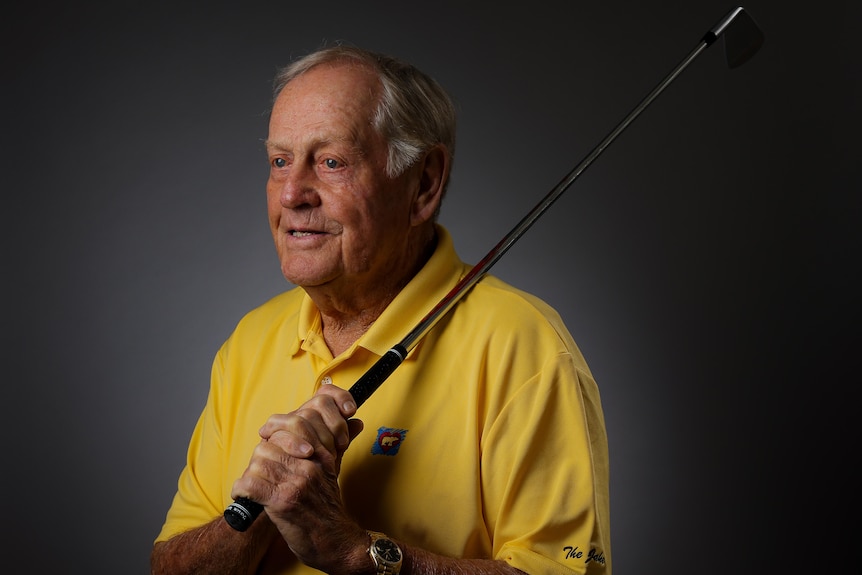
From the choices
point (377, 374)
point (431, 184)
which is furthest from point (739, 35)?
point (377, 374)

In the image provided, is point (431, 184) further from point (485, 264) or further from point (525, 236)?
point (525, 236)

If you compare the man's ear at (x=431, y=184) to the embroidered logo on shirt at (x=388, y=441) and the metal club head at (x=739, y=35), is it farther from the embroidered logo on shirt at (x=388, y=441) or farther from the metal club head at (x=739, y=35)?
the metal club head at (x=739, y=35)

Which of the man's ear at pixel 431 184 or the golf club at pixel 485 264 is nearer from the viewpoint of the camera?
the golf club at pixel 485 264

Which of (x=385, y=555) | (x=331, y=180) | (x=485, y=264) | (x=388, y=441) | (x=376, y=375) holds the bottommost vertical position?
(x=385, y=555)

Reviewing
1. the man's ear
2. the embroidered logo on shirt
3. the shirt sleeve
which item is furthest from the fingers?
the man's ear

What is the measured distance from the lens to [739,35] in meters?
2.20

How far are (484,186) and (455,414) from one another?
1.46 meters

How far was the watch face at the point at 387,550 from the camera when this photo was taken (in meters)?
1.61

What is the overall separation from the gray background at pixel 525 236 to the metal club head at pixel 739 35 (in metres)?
0.81

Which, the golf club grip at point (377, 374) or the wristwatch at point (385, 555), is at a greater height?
the golf club grip at point (377, 374)

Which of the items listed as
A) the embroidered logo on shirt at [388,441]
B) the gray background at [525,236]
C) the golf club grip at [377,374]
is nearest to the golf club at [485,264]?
the golf club grip at [377,374]

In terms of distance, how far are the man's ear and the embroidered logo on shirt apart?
1.27 ft

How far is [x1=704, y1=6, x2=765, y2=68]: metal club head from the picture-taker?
2.15m

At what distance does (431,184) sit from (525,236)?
3.98 ft
